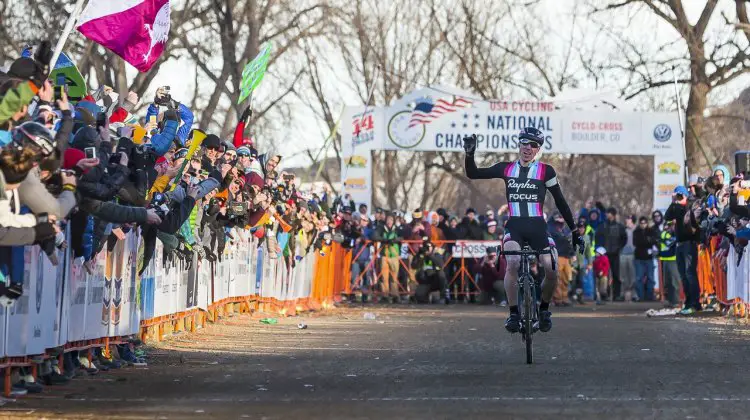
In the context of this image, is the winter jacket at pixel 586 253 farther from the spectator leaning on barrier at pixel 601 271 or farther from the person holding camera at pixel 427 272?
the person holding camera at pixel 427 272

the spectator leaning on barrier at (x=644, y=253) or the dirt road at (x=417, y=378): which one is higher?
the spectator leaning on barrier at (x=644, y=253)

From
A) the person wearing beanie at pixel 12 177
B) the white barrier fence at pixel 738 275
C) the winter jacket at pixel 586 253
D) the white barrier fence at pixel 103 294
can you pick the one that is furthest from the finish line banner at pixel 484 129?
the person wearing beanie at pixel 12 177

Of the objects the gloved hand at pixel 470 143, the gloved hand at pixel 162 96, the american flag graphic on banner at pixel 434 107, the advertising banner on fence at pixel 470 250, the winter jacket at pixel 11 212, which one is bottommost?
the winter jacket at pixel 11 212

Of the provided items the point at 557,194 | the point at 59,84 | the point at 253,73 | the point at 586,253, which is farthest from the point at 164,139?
the point at 586,253

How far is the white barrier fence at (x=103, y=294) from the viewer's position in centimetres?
1060

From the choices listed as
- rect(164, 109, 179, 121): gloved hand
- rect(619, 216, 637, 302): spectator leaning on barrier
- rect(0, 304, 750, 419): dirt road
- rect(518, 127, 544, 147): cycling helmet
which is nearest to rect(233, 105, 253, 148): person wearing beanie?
rect(0, 304, 750, 419): dirt road

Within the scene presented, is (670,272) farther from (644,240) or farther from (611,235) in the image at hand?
(611,235)

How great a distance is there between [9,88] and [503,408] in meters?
3.71

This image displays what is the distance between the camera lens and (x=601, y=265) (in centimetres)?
3578

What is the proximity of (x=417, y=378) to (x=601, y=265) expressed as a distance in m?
24.4

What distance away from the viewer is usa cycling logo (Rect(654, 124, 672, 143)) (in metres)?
38.9

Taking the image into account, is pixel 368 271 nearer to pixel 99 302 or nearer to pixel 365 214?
pixel 365 214

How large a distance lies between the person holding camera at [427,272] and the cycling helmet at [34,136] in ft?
84.5

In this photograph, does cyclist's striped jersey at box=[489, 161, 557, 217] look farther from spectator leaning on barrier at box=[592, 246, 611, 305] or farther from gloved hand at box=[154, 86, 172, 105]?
spectator leaning on barrier at box=[592, 246, 611, 305]
